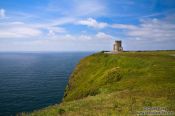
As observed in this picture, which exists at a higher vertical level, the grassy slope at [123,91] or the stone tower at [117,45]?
the stone tower at [117,45]

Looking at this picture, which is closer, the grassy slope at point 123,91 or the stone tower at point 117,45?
the grassy slope at point 123,91

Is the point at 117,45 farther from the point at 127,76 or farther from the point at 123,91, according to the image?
the point at 123,91

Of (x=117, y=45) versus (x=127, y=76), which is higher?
(x=117, y=45)

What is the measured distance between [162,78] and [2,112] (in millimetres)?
49190

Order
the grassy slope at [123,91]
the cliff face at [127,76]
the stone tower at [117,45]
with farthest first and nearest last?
the stone tower at [117,45] → the cliff face at [127,76] → the grassy slope at [123,91]

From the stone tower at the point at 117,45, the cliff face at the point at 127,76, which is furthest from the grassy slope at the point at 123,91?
the stone tower at the point at 117,45

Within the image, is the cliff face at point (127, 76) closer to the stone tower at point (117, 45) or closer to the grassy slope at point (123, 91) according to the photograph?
the grassy slope at point (123, 91)

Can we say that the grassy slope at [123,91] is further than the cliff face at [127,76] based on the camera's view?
No

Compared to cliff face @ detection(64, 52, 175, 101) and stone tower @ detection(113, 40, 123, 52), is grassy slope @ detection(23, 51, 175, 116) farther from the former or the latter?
stone tower @ detection(113, 40, 123, 52)

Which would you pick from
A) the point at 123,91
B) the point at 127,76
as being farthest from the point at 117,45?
the point at 123,91

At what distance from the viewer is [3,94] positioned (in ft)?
265

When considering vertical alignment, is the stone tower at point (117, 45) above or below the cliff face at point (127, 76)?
above

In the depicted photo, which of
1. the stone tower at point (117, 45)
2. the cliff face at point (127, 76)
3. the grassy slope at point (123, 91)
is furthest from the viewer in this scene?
the stone tower at point (117, 45)

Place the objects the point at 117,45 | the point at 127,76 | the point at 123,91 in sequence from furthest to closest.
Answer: the point at 117,45 < the point at 127,76 < the point at 123,91
